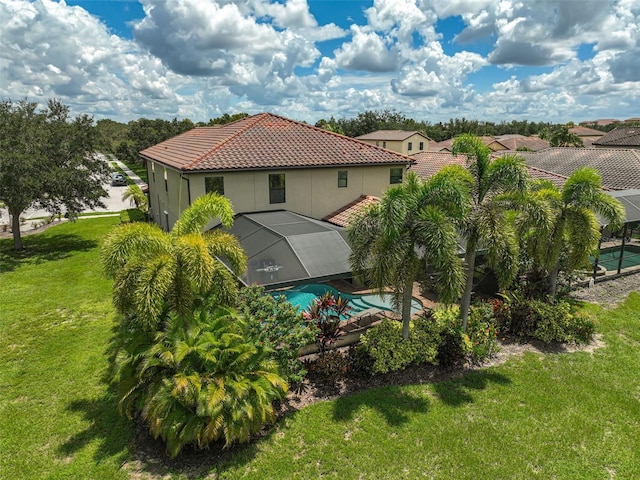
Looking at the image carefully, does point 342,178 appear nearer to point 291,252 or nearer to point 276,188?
point 276,188

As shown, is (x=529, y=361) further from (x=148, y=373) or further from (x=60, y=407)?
(x=60, y=407)

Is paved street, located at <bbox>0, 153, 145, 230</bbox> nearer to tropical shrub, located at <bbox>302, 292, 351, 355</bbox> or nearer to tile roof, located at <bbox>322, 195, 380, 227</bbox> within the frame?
tile roof, located at <bbox>322, 195, 380, 227</bbox>

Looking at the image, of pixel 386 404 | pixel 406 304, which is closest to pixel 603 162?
pixel 406 304

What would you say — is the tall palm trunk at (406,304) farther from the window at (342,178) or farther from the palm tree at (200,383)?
the window at (342,178)

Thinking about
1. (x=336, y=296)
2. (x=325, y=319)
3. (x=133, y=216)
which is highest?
(x=325, y=319)

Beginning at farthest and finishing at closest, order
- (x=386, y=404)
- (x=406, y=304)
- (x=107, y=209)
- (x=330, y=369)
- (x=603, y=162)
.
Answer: (x=107, y=209), (x=603, y=162), (x=406, y=304), (x=330, y=369), (x=386, y=404)

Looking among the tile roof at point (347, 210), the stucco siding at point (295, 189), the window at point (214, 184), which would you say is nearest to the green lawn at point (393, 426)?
the window at point (214, 184)
